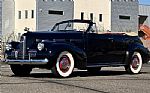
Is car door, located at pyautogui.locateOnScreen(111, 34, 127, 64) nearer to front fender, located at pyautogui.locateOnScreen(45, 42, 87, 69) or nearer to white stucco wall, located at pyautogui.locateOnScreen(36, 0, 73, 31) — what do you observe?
front fender, located at pyautogui.locateOnScreen(45, 42, 87, 69)

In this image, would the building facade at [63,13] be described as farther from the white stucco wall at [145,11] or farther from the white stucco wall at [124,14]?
the white stucco wall at [145,11]

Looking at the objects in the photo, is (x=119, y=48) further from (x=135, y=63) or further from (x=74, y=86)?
(x=74, y=86)

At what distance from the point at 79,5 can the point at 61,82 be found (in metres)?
63.1

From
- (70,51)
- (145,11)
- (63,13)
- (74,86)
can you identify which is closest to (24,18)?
(63,13)

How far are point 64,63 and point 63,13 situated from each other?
59246mm

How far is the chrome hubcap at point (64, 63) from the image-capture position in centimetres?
1388

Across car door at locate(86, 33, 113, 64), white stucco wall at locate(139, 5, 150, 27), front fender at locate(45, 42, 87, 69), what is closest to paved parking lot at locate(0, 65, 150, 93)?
front fender at locate(45, 42, 87, 69)

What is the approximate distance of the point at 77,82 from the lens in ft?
40.8

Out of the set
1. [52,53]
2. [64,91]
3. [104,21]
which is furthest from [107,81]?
[104,21]

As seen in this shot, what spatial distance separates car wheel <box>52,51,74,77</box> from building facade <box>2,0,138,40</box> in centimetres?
5372

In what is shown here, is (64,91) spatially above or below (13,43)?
below

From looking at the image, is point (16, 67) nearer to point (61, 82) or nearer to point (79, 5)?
point (61, 82)

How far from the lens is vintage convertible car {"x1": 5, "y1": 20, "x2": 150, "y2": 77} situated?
13.8 meters

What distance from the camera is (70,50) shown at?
14008mm
